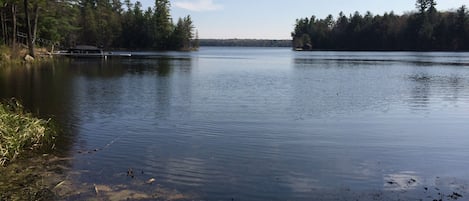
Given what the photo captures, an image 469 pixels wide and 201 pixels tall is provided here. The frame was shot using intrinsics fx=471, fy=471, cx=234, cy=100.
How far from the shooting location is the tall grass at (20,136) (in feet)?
35.2

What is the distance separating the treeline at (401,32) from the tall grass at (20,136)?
14604 centimetres

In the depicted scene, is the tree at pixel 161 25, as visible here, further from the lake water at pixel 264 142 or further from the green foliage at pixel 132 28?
the lake water at pixel 264 142

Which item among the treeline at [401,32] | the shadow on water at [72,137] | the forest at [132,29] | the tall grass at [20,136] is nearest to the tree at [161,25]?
the forest at [132,29]

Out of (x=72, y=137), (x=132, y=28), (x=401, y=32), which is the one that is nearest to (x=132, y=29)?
(x=132, y=28)

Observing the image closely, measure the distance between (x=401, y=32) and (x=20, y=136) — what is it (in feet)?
504

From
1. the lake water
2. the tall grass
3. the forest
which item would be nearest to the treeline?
the forest

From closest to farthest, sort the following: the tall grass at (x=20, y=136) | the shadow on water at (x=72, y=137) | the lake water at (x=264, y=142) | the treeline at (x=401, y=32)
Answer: the shadow on water at (x=72, y=137) → the lake water at (x=264, y=142) → the tall grass at (x=20, y=136) → the treeline at (x=401, y=32)

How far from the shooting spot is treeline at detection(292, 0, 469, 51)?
14138 cm

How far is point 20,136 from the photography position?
1159 centimetres

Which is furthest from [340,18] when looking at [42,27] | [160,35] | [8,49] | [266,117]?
[266,117]

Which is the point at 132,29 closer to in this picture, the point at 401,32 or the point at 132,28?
the point at 132,28

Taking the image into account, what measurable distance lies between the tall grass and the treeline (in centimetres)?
14604

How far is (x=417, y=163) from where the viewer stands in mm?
11617

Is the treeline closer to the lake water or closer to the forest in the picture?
the forest
